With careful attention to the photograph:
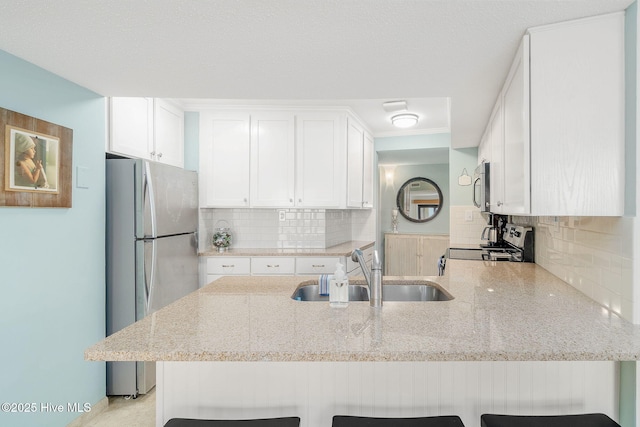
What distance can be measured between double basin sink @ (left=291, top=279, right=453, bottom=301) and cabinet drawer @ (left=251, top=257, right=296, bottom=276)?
58.2 inches

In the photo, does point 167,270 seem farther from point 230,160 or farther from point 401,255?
point 401,255

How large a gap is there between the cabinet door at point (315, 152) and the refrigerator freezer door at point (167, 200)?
40.6 inches

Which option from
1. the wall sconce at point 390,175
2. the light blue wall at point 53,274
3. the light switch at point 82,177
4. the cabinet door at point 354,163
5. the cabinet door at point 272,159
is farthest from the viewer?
the wall sconce at point 390,175

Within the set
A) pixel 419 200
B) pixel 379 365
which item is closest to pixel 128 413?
pixel 379 365

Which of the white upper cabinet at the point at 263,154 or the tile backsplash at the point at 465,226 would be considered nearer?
the white upper cabinet at the point at 263,154

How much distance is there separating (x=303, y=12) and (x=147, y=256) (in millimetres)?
1961

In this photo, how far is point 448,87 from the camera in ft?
6.77

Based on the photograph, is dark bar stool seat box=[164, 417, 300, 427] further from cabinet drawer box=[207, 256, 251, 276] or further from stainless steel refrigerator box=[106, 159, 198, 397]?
cabinet drawer box=[207, 256, 251, 276]

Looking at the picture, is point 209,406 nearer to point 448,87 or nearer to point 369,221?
point 448,87

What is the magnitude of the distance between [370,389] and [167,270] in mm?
1994

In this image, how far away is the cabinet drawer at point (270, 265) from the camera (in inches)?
141

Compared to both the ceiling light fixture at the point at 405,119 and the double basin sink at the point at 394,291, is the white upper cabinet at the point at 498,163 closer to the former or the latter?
the double basin sink at the point at 394,291

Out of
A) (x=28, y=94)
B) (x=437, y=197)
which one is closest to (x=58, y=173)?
(x=28, y=94)

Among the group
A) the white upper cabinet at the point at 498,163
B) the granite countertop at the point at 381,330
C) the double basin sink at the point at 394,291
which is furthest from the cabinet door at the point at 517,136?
the double basin sink at the point at 394,291
